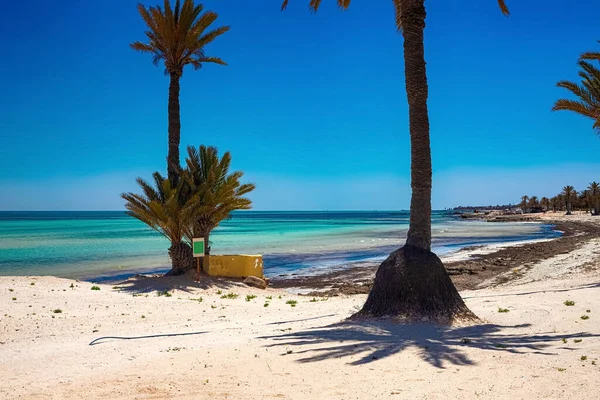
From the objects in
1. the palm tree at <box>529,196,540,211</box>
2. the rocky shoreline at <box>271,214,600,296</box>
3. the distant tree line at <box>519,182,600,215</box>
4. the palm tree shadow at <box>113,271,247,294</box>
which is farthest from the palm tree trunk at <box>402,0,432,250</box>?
the palm tree at <box>529,196,540,211</box>

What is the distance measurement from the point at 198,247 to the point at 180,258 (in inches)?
56.3

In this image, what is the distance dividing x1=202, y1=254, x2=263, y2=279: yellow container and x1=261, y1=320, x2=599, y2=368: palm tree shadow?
31.8 feet

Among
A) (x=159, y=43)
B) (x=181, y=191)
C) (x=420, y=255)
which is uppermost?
(x=159, y=43)

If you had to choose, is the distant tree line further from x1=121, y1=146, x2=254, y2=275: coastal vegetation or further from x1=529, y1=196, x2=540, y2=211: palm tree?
x1=121, y1=146, x2=254, y2=275: coastal vegetation

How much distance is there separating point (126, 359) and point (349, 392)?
11.3ft

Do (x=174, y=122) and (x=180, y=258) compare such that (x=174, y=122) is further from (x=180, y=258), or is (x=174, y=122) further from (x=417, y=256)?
(x=417, y=256)

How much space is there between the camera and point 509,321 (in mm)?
8883

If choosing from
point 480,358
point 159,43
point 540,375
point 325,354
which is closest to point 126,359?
point 325,354

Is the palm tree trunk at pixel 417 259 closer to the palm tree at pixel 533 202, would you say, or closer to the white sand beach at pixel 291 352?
the white sand beach at pixel 291 352

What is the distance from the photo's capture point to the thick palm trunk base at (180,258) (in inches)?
708

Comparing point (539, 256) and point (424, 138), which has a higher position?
point (424, 138)

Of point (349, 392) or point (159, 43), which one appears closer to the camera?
point (349, 392)

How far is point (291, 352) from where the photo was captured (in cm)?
693

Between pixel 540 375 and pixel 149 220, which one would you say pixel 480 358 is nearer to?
pixel 540 375
